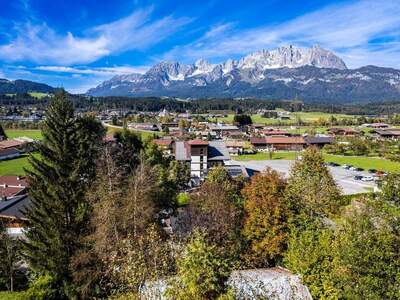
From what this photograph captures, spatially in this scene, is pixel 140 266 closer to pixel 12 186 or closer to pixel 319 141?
pixel 12 186

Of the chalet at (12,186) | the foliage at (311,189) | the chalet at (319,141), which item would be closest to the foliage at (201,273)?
the foliage at (311,189)

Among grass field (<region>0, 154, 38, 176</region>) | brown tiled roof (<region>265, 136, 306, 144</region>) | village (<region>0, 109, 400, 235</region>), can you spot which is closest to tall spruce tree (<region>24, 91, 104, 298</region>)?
village (<region>0, 109, 400, 235</region>)

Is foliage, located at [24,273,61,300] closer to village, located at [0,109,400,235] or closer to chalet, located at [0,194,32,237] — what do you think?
village, located at [0,109,400,235]

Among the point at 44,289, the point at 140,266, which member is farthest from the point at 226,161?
the point at 140,266

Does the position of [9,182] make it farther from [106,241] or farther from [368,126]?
[368,126]

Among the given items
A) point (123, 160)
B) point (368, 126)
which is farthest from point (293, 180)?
point (368, 126)

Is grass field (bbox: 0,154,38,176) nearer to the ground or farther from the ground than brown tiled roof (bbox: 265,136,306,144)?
nearer to the ground
